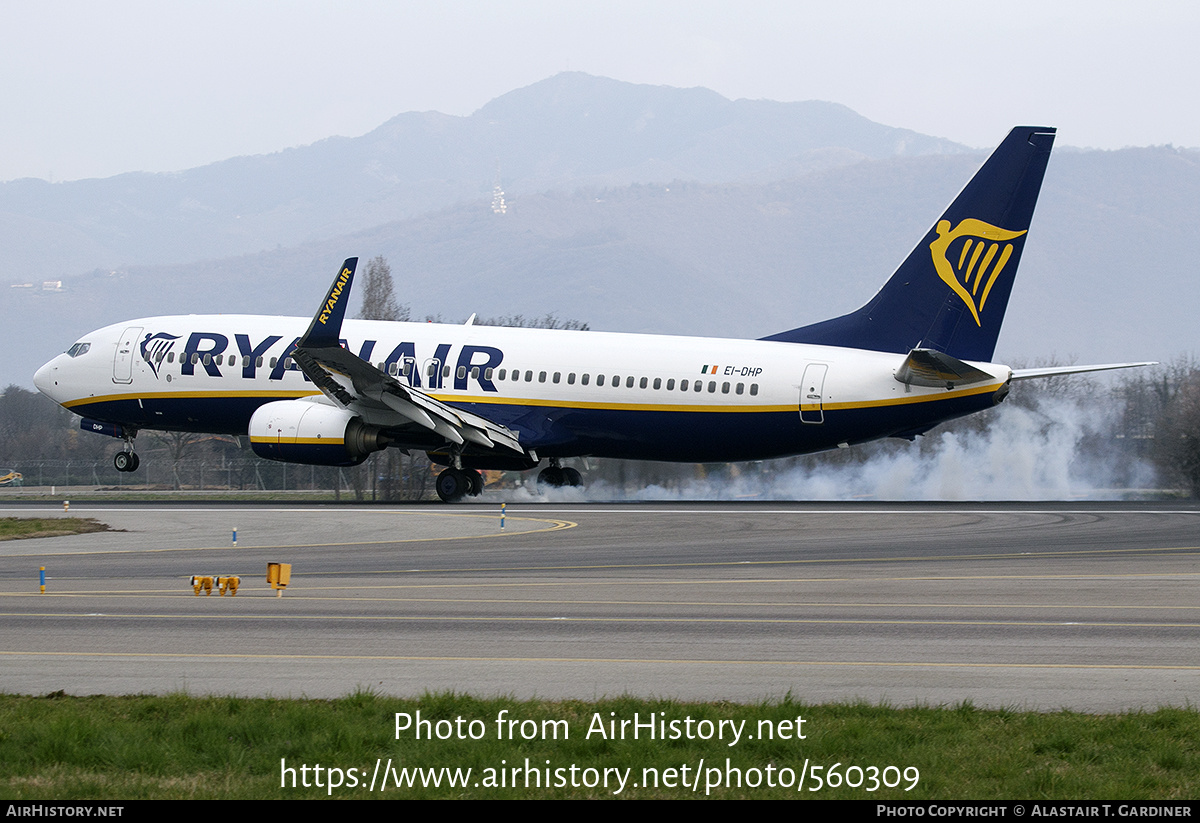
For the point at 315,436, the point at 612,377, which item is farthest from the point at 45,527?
the point at 612,377

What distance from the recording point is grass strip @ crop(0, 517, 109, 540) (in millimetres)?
26828

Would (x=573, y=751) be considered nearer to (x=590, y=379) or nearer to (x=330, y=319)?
(x=330, y=319)

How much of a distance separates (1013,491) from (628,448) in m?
12.3

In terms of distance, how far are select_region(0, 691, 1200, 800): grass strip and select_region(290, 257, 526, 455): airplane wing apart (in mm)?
22085

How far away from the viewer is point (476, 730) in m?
9.58

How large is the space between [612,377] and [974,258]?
31.8ft

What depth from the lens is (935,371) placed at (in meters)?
31.8

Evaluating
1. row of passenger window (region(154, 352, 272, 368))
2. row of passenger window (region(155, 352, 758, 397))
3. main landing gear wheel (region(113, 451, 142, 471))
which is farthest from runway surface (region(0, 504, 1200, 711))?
main landing gear wheel (region(113, 451, 142, 471))

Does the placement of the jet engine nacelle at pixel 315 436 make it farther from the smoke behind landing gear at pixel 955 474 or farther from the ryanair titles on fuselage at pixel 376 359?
the smoke behind landing gear at pixel 955 474

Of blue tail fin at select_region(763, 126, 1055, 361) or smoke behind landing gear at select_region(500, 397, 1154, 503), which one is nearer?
blue tail fin at select_region(763, 126, 1055, 361)

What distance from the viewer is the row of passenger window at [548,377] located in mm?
33875

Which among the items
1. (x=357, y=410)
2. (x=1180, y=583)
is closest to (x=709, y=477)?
(x=357, y=410)

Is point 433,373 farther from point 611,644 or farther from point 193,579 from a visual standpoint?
point 611,644

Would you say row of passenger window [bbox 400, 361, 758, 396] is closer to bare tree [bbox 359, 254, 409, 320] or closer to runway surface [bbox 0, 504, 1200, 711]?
runway surface [bbox 0, 504, 1200, 711]
